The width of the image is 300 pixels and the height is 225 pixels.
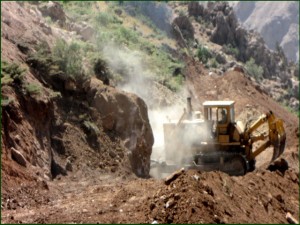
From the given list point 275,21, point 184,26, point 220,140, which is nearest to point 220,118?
point 220,140

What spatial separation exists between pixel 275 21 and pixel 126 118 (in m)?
154

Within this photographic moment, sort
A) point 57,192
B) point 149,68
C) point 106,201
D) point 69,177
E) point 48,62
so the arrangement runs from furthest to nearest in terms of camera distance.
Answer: point 149,68 → point 48,62 → point 69,177 → point 57,192 → point 106,201

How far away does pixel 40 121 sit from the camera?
57.3 ft

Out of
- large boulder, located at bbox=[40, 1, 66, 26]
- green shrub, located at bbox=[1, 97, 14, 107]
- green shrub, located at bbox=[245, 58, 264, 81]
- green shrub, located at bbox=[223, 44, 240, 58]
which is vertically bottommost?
green shrub, located at bbox=[245, 58, 264, 81]

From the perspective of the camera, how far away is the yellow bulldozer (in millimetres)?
22719

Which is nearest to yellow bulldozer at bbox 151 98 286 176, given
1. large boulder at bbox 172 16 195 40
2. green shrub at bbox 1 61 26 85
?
green shrub at bbox 1 61 26 85

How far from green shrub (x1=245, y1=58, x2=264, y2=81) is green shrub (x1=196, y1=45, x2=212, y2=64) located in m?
5.73

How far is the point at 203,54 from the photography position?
57.2 meters

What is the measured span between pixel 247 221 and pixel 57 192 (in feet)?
17.2

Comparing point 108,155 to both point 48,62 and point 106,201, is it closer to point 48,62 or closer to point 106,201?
point 48,62

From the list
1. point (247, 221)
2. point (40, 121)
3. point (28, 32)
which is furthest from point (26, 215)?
point (28, 32)

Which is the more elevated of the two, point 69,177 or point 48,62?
point 48,62

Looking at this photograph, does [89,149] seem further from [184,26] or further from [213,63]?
[184,26]

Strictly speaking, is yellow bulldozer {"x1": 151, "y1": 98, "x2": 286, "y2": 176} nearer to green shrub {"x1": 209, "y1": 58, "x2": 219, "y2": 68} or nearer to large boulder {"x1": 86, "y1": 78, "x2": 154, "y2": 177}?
large boulder {"x1": 86, "y1": 78, "x2": 154, "y2": 177}
